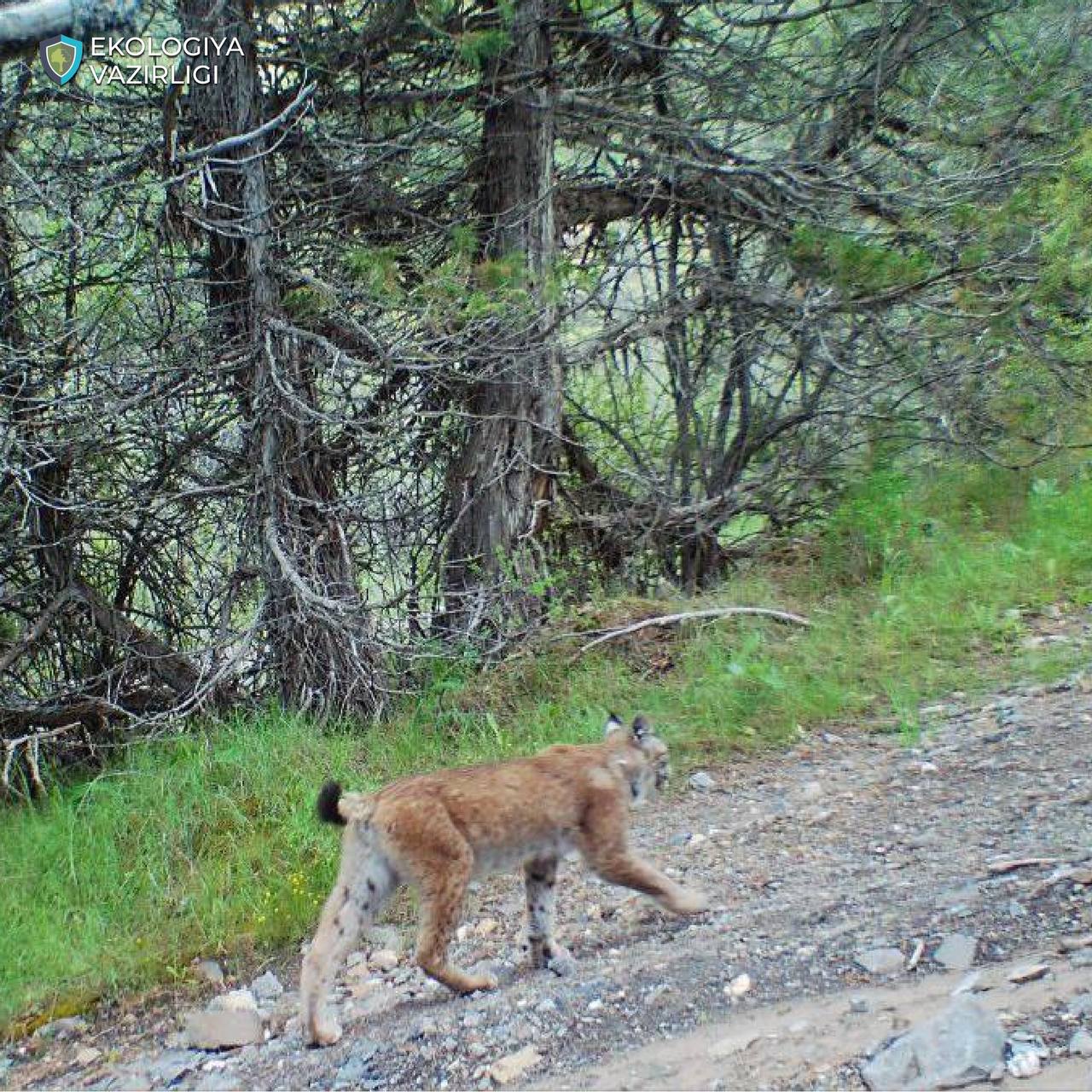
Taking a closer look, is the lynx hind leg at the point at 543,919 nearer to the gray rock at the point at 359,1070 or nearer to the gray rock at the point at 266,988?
the gray rock at the point at 359,1070

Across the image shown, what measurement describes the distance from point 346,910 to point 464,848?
59 centimetres

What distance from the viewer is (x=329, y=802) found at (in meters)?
5.68

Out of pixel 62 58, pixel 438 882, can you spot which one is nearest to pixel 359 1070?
pixel 438 882

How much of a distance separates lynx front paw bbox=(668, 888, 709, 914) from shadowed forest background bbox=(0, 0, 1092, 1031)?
2073mm

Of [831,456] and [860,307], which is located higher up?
[860,307]

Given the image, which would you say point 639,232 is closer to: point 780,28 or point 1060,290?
point 780,28

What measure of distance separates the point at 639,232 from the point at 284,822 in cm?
598

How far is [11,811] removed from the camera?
8.20 metres

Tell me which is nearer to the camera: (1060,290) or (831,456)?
(1060,290)

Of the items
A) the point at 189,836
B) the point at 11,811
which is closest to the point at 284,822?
the point at 189,836

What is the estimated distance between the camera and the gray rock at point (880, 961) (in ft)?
16.6

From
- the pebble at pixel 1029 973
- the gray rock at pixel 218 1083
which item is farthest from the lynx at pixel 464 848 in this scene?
the pebble at pixel 1029 973

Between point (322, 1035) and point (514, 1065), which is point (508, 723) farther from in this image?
→ point (514, 1065)

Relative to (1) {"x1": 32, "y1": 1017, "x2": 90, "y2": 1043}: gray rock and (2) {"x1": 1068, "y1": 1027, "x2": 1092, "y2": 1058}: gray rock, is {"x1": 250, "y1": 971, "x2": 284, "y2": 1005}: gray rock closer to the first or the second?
(1) {"x1": 32, "y1": 1017, "x2": 90, "y2": 1043}: gray rock
